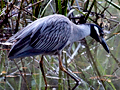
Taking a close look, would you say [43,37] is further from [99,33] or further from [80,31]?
[99,33]

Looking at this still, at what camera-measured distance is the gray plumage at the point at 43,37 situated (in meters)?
3.43

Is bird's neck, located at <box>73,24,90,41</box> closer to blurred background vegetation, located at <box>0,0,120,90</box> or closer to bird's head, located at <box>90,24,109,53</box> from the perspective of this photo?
bird's head, located at <box>90,24,109,53</box>

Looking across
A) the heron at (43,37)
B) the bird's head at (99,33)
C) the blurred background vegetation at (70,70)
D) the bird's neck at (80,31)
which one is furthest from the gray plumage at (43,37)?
the bird's head at (99,33)

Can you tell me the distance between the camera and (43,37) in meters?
3.62

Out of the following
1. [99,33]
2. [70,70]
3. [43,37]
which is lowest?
[70,70]

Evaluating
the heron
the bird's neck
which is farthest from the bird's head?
the heron

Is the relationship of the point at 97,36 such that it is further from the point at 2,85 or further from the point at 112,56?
the point at 2,85

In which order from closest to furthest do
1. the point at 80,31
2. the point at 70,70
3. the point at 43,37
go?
the point at 43,37, the point at 70,70, the point at 80,31

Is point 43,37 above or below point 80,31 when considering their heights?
above

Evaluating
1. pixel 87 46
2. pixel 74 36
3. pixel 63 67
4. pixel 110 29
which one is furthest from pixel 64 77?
pixel 110 29

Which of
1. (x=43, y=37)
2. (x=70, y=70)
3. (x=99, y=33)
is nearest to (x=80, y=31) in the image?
(x=99, y=33)

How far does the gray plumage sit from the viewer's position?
343cm

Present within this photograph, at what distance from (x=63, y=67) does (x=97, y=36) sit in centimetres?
→ 104

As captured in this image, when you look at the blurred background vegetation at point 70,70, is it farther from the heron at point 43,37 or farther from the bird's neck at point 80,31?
the bird's neck at point 80,31
